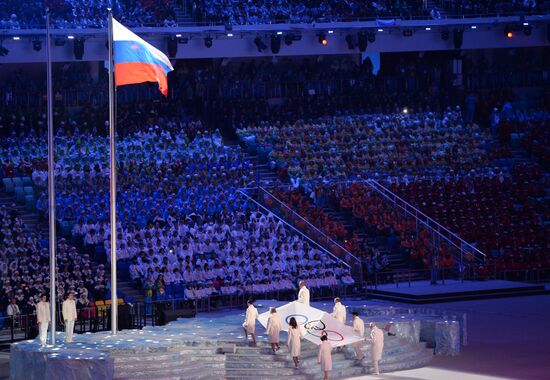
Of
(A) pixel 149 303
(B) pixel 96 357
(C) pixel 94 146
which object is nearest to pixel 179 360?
(B) pixel 96 357

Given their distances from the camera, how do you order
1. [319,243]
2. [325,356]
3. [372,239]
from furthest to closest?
[372,239], [319,243], [325,356]

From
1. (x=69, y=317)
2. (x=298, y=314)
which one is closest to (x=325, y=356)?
(x=298, y=314)

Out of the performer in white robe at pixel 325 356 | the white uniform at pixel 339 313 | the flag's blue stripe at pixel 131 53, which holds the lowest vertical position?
the performer in white robe at pixel 325 356

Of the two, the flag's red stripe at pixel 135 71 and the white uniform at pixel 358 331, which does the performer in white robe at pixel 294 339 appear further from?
the flag's red stripe at pixel 135 71

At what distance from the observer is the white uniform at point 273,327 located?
30047 mm

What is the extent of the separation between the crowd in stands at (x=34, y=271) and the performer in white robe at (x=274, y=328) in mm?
8291

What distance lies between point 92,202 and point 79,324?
26.5ft

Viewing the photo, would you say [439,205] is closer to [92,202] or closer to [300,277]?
[300,277]

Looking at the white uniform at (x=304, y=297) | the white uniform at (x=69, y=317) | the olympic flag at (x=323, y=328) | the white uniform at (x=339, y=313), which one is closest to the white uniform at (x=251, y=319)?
the olympic flag at (x=323, y=328)

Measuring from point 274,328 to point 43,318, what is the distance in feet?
17.6

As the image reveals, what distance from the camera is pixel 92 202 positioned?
143 feet

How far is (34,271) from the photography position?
124 ft

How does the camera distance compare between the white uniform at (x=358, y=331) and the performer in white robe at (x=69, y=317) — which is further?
the white uniform at (x=358, y=331)

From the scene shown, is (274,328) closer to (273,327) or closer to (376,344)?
(273,327)
